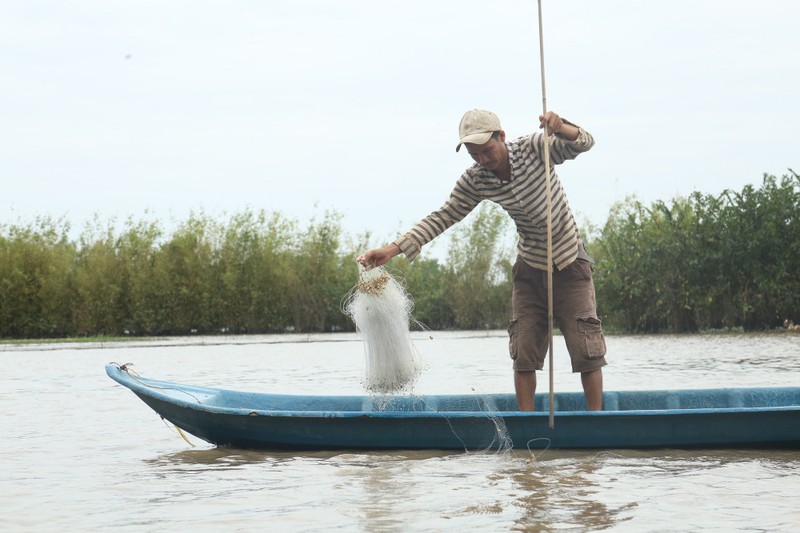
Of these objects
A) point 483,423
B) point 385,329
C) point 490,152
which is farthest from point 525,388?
point 490,152

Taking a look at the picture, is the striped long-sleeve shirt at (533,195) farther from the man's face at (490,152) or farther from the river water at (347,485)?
the river water at (347,485)

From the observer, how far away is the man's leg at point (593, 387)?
630 centimetres

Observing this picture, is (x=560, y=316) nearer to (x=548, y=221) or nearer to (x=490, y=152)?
(x=548, y=221)

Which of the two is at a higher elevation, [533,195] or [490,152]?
[490,152]

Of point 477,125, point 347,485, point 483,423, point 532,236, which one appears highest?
point 477,125

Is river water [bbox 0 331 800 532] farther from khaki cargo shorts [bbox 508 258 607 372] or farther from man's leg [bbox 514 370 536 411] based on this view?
khaki cargo shorts [bbox 508 258 607 372]

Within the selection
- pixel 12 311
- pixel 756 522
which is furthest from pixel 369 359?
pixel 12 311

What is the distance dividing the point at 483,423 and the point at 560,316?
0.76 metres

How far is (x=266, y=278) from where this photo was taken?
26094 millimetres

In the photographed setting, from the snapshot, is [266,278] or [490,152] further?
[266,278]

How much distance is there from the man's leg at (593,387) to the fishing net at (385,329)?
1.05 metres

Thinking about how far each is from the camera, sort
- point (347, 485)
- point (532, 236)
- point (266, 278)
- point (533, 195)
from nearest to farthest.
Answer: point (347, 485)
point (533, 195)
point (532, 236)
point (266, 278)

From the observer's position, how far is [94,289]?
25.5 meters

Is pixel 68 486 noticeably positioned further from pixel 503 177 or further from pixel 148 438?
pixel 503 177
